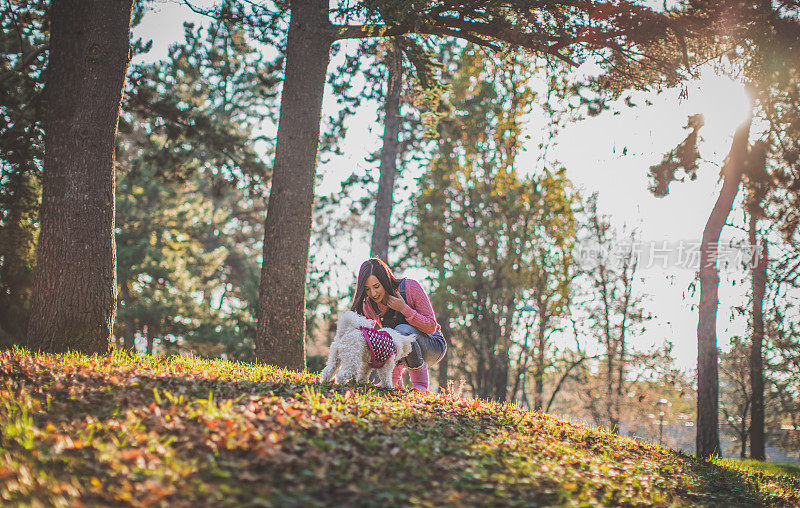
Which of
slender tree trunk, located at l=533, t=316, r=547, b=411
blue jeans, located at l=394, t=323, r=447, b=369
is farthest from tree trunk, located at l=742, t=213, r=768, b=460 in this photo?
blue jeans, located at l=394, t=323, r=447, b=369

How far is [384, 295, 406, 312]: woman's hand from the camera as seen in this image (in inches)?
239

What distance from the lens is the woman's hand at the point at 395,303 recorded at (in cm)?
608

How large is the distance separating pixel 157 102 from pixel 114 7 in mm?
3986

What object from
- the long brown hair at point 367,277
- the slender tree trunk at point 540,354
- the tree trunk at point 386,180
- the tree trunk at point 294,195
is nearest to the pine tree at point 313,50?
the tree trunk at point 294,195

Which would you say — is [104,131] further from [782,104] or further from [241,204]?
[241,204]

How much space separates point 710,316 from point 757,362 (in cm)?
938

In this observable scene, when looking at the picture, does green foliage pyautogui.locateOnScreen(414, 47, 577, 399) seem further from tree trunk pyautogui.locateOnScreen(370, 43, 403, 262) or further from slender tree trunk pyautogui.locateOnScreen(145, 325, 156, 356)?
slender tree trunk pyautogui.locateOnScreen(145, 325, 156, 356)

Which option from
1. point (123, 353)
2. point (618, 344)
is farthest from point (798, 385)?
point (123, 353)

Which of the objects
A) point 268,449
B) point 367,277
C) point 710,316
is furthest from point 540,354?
point 268,449

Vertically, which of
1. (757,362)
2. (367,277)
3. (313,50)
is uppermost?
(313,50)

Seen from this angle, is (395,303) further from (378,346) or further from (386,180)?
(386,180)

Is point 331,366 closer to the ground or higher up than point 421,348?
closer to the ground

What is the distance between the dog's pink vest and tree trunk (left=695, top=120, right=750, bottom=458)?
298 inches

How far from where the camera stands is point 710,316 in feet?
33.8
